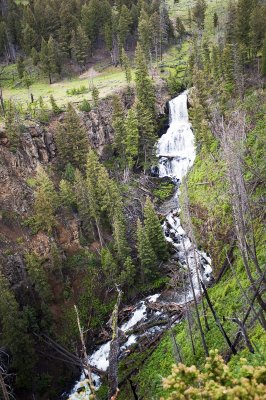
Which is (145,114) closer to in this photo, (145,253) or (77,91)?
(77,91)

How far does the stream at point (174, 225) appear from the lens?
3597 cm

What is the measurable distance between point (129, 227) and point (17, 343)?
1997 centimetres

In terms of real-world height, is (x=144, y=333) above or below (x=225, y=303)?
below

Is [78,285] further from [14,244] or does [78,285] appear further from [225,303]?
[225,303]

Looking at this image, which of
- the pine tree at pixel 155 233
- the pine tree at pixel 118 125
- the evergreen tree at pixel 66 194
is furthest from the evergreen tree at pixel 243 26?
the evergreen tree at pixel 66 194

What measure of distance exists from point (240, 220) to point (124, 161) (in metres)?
41.6

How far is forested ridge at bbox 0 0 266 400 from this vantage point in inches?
971

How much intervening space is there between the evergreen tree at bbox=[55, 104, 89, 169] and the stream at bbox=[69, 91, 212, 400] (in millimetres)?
12857

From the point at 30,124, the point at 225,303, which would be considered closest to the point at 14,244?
the point at 30,124

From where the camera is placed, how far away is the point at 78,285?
147 ft

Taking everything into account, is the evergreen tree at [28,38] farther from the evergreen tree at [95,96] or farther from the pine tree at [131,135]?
the pine tree at [131,135]

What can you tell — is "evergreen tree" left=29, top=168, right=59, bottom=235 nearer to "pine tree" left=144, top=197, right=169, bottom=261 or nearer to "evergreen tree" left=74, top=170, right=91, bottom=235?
"evergreen tree" left=74, top=170, right=91, bottom=235

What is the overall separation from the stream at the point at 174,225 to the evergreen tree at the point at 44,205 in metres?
14.4

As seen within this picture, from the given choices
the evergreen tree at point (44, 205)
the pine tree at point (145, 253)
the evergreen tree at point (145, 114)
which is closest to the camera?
the pine tree at point (145, 253)
